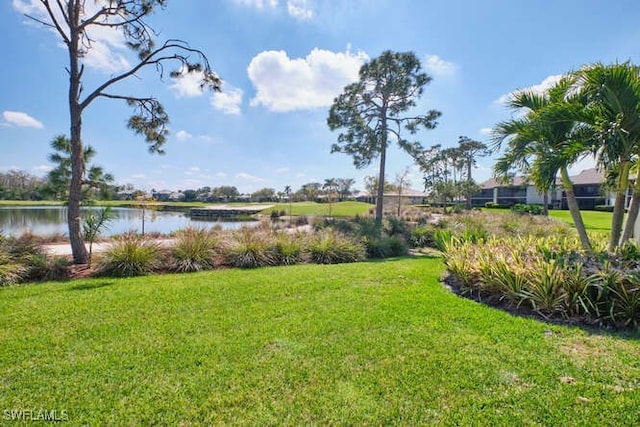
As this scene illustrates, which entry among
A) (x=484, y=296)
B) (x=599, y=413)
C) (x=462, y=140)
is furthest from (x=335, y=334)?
(x=462, y=140)

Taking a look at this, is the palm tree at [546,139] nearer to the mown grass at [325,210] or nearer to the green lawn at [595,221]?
the green lawn at [595,221]

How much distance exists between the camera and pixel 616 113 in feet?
16.0

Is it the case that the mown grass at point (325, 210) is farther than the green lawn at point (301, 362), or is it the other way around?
the mown grass at point (325, 210)

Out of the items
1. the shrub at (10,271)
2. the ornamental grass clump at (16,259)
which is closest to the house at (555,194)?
the ornamental grass clump at (16,259)

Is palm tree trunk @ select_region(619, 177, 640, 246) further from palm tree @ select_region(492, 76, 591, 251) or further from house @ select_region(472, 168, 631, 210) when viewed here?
house @ select_region(472, 168, 631, 210)

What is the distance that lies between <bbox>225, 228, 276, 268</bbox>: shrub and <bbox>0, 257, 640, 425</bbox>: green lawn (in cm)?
262

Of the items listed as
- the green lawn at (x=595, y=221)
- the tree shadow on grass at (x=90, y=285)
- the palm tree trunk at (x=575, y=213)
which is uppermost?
the palm tree trunk at (x=575, y=213)

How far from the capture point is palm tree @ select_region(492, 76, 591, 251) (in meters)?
5.23

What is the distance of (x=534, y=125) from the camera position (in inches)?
225

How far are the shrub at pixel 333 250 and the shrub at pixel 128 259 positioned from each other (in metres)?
4.08

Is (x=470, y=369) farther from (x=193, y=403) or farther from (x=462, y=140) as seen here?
(x=462, y=140)

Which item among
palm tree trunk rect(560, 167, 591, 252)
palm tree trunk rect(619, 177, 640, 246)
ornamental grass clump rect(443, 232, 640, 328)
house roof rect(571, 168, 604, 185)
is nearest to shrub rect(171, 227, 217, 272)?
ornamental grass clump rect(443, 232, 640, 328)

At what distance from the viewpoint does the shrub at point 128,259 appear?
598 cm

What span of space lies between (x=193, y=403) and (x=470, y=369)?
248cm
